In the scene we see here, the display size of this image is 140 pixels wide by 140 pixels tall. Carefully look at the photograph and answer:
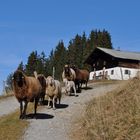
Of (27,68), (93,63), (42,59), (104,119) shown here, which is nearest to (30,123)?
(104,119)

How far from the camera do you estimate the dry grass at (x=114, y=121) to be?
14.9 metres

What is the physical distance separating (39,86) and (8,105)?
1081 centimetres

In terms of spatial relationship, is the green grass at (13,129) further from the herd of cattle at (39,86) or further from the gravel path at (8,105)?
the gravel path at (8,105)

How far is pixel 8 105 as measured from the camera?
34188 mm

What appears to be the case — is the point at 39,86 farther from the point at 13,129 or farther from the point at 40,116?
the point at 13,129

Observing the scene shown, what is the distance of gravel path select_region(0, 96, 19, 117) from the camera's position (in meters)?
30.3

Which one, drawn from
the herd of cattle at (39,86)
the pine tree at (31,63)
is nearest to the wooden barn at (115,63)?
the herd of cattle at (39,86)

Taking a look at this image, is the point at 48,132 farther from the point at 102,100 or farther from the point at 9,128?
the point at 102,100

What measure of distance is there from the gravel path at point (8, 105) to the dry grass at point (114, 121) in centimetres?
1074

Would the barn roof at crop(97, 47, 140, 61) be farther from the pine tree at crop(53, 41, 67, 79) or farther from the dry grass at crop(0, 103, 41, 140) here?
the dry grass at crop(0, 103, 41, 140)

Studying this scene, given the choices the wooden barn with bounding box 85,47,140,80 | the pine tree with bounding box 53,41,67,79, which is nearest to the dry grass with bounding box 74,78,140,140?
the wooden barn with bounding box 85,47,140,80

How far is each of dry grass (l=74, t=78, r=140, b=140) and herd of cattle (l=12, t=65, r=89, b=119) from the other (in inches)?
155

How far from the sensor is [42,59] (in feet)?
425

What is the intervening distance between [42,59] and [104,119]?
113 metres
